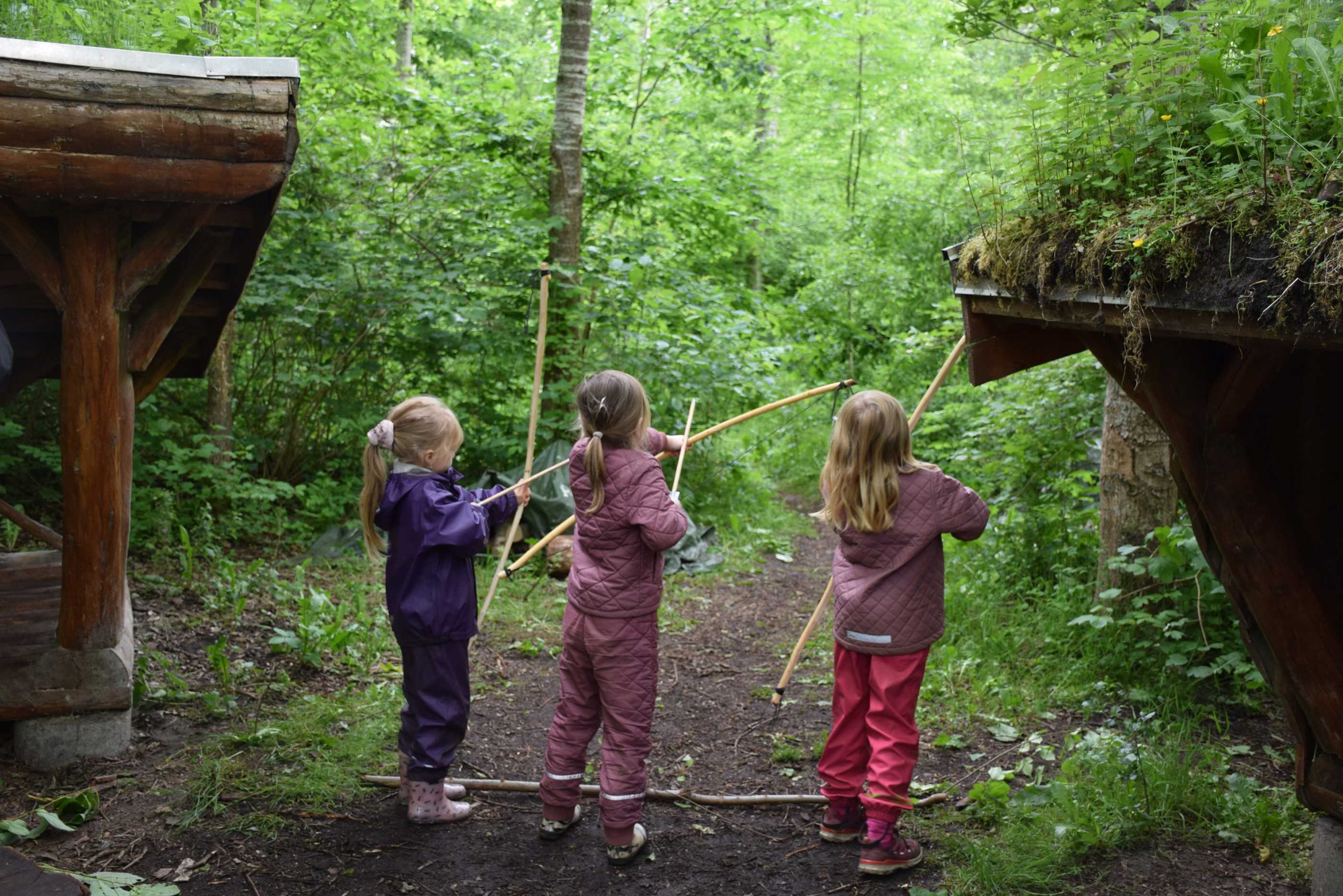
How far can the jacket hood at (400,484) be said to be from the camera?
12.1ft

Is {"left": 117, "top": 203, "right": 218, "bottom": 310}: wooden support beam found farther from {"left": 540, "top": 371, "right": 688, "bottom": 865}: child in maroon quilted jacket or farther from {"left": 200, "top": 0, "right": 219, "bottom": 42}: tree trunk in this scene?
{"left": 540, "top": 371, "right": 688, "bottom": 865}: child in maroon quilted jacket

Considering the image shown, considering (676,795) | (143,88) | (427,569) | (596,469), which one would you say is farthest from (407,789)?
(143,88)

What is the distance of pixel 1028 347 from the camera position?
300cm

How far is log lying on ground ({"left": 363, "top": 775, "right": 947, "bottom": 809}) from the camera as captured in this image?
Answer: 13.3 feet

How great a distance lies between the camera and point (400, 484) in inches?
146

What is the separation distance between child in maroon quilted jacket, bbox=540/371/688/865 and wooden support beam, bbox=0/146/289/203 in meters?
1.33

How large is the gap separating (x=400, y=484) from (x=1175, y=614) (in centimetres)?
362

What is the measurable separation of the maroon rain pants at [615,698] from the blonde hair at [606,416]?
45cm

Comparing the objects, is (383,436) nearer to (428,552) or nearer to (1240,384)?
(428,552)

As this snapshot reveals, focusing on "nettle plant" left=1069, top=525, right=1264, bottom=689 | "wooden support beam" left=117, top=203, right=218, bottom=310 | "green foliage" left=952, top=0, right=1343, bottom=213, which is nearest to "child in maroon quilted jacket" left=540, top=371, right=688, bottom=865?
"green foliage" left=952, top=0, right=1343, bottom=213

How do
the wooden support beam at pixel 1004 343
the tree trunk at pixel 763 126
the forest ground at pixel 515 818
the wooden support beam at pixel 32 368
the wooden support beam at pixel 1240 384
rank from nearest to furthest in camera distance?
the wooden support beam at pixel 1240 384
the wooden support beam at pixel 1004 343
the forest ground at pixel 515 818
the wooden support beam at pixel 32 368
the tree trunk at pixel 763 126

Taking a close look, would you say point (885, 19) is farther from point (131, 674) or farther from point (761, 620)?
point (131, 674)

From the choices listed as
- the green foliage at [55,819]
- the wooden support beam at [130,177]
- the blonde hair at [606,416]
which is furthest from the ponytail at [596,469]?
the green foliage at [55,819]

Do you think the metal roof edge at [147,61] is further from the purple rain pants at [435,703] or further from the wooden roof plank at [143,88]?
the purple rain pants at [435,703]
